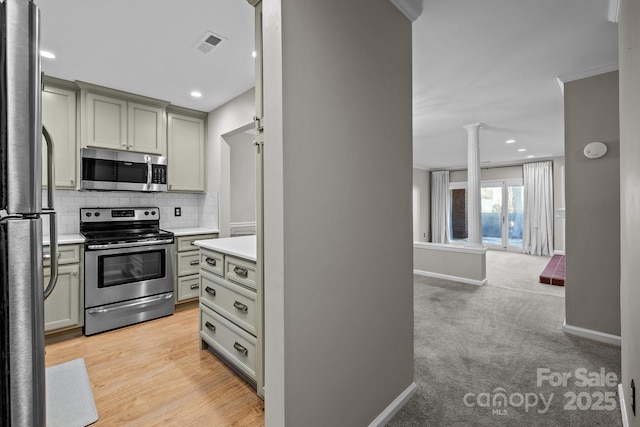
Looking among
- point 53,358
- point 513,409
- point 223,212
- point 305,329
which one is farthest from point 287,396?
point 223,212

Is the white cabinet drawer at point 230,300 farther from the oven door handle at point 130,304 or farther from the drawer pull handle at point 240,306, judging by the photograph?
the oven door handle at point 130,304

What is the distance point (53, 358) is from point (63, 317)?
0.44 m

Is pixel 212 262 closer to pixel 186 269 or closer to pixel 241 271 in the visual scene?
pixel 241 271

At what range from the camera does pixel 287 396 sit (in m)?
1.15

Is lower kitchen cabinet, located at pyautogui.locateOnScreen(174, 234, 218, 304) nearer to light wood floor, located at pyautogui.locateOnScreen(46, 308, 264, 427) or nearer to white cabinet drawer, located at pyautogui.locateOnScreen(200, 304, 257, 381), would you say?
light wood floor, located at pyautogui.locateOnScreen(46, 308, 264, 427)

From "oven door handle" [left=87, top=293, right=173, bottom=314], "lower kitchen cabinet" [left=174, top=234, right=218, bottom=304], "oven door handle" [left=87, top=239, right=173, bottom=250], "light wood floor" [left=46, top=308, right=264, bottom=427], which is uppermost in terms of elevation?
"oven door handle" [left=87, top=239, right=173, bottom=250]

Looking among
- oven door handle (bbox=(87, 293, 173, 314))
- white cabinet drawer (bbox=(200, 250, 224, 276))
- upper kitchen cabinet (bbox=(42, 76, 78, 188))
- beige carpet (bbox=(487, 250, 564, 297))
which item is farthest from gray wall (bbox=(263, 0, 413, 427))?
beige carpet (bbox=(487, 250, 564, 297))

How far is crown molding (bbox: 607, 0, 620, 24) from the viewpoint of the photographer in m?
1.74

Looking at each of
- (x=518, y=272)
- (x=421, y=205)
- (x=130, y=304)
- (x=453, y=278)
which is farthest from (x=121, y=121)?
(x=421, y=205)

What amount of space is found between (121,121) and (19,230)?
3.52m

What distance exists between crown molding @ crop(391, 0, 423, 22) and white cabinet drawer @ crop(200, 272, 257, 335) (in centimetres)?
190

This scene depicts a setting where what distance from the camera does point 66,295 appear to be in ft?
8.96

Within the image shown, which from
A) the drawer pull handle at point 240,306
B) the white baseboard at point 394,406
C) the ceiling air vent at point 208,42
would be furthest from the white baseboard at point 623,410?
the ceiling air vent at point 208,42

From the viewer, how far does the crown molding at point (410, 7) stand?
169 centimetres
